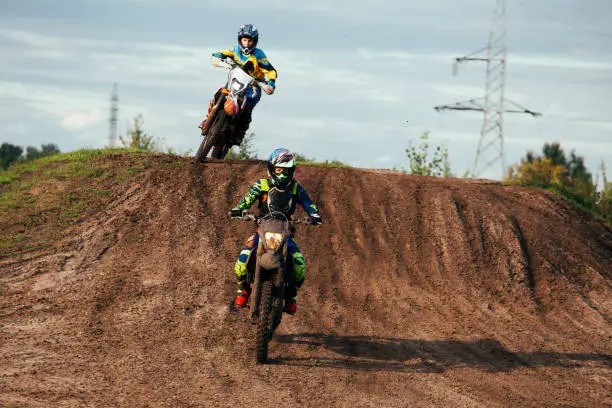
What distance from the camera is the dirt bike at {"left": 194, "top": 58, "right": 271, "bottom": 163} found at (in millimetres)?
14992

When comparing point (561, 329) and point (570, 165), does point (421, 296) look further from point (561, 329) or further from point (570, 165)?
point (570, 165)

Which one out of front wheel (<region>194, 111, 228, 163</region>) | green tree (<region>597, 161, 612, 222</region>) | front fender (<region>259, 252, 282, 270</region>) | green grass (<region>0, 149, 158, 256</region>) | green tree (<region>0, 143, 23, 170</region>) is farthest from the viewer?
green tree (<region>0, 143, 23, 170</region>)

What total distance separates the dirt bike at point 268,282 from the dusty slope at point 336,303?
17.6 inches

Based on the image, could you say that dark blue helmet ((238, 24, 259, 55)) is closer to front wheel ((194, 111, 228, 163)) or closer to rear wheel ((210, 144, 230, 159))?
front wheel ((194, 111, 228, 163))

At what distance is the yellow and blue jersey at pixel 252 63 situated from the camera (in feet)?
49.4

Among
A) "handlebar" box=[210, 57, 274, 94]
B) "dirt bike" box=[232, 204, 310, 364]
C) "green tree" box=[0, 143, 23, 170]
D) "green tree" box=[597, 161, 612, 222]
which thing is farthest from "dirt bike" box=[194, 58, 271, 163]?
"green tree" box=[0, 143, 23, 170]

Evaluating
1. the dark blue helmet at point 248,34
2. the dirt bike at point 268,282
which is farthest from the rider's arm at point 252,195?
the dark blue helmet at point 248,34

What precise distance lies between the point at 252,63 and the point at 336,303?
5.46m

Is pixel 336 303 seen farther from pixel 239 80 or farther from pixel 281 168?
pixel 239 80

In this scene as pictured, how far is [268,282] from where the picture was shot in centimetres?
920

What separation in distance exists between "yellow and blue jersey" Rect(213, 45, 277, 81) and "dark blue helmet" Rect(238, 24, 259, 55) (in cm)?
8

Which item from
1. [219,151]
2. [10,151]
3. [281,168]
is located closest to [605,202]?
[219,151]

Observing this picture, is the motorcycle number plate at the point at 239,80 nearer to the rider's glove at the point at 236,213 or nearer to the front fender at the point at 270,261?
the rider's glove at the point at 236,213

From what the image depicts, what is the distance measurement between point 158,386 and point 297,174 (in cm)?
963
